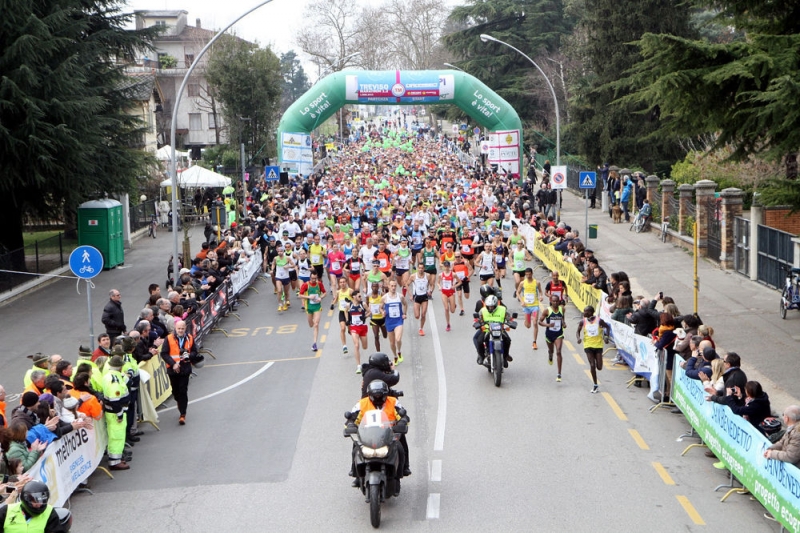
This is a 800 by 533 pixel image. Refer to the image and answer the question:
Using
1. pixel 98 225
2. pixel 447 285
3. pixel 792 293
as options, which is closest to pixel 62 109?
pixel 98 225

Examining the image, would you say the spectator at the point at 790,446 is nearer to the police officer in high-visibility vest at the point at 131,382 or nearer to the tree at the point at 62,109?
the police officer in high-visibility vest at the point at 131,382

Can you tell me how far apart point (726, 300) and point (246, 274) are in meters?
12.6

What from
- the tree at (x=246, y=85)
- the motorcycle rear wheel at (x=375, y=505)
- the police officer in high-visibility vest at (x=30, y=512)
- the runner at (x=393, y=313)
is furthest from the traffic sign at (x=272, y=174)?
the police officer in high-visibility vest at (x=30, y=512)

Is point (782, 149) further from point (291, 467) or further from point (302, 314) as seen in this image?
point (302, 314)

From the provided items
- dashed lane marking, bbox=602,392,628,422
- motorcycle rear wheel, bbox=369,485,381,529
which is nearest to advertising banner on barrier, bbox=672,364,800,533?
dashed lane marking, bbox=602,392,628,422

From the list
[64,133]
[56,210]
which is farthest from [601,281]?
[56,210]

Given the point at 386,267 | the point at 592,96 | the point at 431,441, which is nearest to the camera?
the point at 431,441

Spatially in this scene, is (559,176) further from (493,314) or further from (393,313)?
(493,314)

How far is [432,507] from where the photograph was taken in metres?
11.4

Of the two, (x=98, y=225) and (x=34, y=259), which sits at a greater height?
(x=98, y=225)

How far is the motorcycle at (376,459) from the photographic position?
10719 mm

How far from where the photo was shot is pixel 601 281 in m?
21.6

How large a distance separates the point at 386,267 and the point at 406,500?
41.3ft

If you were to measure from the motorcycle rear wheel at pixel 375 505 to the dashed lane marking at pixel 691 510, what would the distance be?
334 cm
